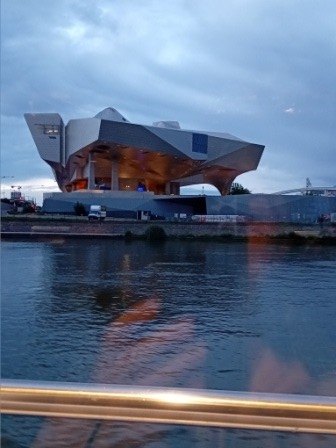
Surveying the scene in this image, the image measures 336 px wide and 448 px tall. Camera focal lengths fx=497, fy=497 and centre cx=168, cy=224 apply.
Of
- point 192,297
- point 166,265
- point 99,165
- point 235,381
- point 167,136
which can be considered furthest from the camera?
point 99,165

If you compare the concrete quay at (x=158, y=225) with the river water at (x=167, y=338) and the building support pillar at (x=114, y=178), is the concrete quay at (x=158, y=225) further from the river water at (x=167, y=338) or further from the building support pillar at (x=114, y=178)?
the river water at (x=167, y=338)

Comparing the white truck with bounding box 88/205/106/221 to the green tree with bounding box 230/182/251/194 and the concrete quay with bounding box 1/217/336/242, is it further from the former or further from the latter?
the green tree with bounding box 230/182/251/194

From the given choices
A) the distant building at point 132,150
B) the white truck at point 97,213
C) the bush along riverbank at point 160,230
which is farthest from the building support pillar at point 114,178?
the bush along riverbank at point 160,230

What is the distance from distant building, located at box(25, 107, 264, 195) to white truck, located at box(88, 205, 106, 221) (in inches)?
101

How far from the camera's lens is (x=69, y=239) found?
15.0m

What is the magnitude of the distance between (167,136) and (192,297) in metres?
15.6

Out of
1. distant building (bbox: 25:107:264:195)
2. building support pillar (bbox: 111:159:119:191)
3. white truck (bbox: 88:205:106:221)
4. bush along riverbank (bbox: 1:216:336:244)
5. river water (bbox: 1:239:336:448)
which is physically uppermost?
distant building (bbox: 25:107:264:195)

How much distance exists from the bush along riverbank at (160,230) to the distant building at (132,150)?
174 inches

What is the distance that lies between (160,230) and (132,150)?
615cm

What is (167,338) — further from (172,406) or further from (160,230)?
(160,230)

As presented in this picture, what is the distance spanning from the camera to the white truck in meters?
16.9

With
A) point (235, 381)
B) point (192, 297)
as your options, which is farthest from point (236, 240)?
point (235, 381)

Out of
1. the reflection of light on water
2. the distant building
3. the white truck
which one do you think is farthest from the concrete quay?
the reflection of light on water

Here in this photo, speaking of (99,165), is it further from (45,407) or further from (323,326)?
(45,407)
